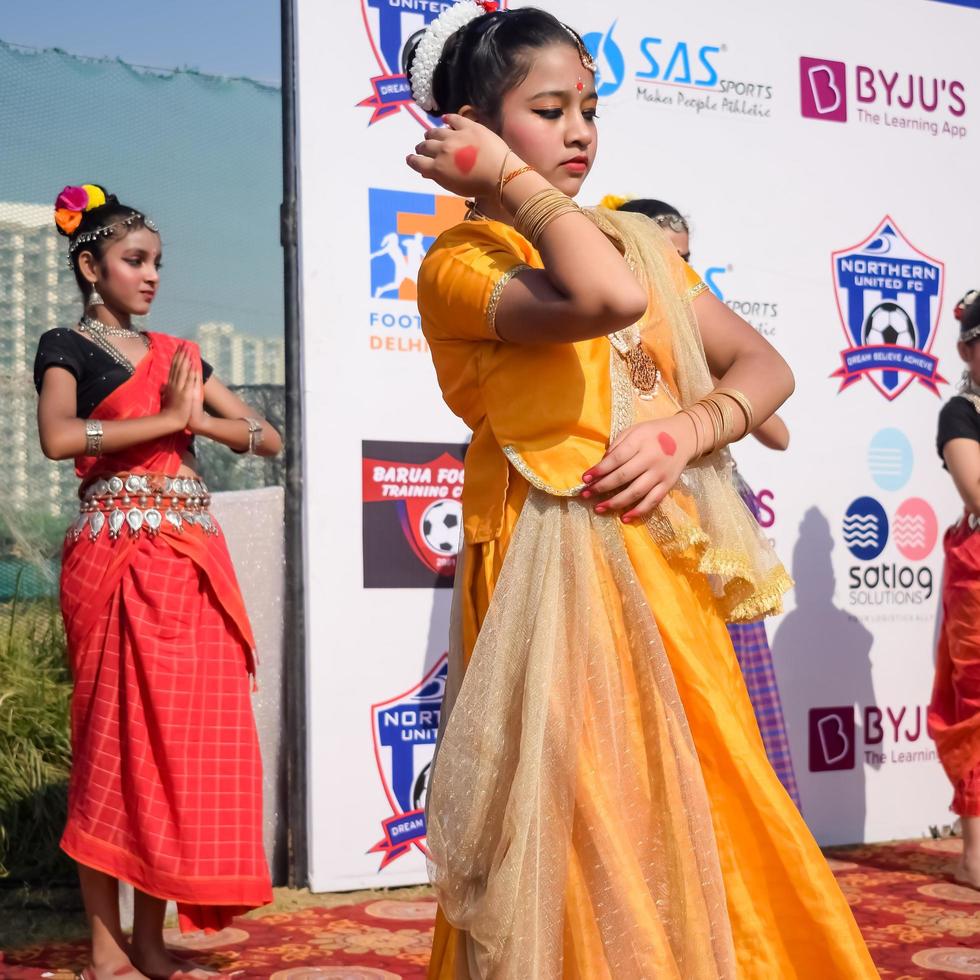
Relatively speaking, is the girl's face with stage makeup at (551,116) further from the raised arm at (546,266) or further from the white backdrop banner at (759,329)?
the white backdrop banner at (759,329)

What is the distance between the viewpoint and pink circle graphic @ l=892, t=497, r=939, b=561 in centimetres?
487

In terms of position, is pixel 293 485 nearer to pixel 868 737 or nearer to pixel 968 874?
pixel 868 737

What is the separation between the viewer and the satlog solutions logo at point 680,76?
4453 millimetres

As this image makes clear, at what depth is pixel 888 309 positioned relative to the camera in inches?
193

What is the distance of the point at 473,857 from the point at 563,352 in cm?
65

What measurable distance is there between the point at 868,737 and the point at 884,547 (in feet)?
2.26

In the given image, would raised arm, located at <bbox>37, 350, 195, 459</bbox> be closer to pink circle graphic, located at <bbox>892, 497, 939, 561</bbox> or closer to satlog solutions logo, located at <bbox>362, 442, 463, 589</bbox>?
satlog solutions logo, located at <bbox>362, 442, 463, 589</bbox>

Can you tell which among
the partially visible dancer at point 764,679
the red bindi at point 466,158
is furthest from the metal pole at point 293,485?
the red bindi at point 466,158

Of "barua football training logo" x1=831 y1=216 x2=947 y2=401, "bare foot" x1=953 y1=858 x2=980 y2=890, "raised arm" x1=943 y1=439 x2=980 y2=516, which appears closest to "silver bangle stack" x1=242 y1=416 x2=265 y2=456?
"raised arm" x1=943 y1=439 x2=980 y2=516

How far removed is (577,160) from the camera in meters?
1.79

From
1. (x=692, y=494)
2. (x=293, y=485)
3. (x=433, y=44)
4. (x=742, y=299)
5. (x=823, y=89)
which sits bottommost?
(x=692, y=494)

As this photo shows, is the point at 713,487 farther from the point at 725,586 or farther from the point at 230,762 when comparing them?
the point at 230,762

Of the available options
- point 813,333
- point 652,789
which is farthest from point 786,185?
point 652,789

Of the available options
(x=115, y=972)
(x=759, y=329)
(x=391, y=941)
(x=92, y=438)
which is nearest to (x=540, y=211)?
(x=92, y=438)
